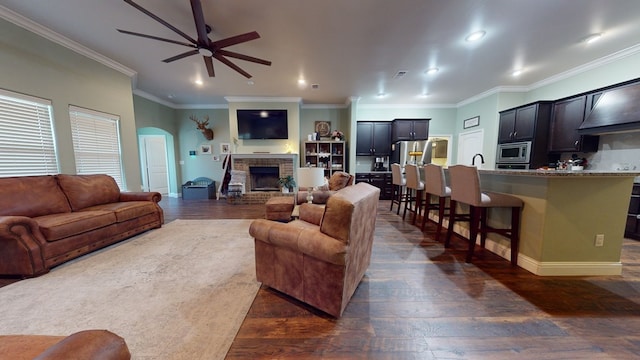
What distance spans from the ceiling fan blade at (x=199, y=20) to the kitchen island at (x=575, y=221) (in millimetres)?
3586

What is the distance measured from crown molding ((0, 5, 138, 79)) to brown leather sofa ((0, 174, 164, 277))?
1903 mm

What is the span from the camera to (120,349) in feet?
2.06

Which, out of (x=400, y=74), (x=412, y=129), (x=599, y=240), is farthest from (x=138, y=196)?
(x=412, y=129)

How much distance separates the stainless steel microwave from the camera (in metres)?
4.30

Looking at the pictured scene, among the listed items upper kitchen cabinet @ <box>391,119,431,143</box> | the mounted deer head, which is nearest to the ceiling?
upper kitchen cabinet @ <box>391,119,431,143</box>

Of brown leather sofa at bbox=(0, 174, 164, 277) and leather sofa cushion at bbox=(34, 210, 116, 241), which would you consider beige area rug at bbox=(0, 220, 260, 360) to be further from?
leather sofa cushion at bbox=(34, 210, 116, 241)

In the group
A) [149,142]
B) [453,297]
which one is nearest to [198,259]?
[453,297]

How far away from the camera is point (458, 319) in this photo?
1.58 meters

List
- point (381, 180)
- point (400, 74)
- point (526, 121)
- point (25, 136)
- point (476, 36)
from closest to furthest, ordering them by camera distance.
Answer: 1. point (25, 136)
2. point (476, 36)
3. point (400, 74)
4. point (526, 121)
5. point (381, 180)

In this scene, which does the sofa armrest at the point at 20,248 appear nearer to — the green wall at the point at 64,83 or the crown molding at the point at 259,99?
the green wall at the point at 64,83

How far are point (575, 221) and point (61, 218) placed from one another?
18.2ft

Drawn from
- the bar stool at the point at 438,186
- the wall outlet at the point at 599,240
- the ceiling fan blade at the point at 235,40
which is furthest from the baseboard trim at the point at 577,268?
the ceiling fan blade at the point at 235,40

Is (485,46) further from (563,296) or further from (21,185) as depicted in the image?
(21,185)

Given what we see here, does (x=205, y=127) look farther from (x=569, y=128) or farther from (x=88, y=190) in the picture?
(x=569, y=128)
